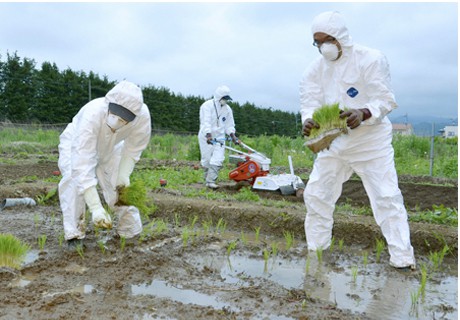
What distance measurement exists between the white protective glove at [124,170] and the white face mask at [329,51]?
2.08 meters

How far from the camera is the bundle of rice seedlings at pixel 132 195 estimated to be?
A: 4.56 metres

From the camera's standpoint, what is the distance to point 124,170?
4.71 metres

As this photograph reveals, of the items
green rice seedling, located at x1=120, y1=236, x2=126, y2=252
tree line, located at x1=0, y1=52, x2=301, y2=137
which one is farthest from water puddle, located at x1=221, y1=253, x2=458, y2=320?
tree line, located at x1=0, y1=52, x2=301, y2=137

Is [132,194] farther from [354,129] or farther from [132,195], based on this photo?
[354,129]

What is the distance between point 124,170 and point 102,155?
0.27 meters

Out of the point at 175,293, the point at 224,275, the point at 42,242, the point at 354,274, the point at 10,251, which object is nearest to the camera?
the point at 175,293

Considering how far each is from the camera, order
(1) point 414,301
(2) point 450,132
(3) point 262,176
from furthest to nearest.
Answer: (2) point 450,132, (3) point 262,176, (1) point 414,301

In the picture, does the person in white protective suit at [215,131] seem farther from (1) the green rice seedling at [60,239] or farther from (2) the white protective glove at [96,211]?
(2) the white protective glove at [96,211]

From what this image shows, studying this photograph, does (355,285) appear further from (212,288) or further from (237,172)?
(237,172)

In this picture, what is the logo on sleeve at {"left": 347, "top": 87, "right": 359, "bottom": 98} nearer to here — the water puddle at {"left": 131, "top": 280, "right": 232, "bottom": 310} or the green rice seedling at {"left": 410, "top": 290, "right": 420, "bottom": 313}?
the green rice seedling at {"left": 410, "top": 290, "right": 420, "bottom": 313}

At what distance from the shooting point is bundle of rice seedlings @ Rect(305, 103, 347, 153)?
4090 mm

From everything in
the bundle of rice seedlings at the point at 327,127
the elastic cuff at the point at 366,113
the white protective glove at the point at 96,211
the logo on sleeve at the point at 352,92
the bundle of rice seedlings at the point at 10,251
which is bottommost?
the bundle of rice seedlings at the point at 10,251

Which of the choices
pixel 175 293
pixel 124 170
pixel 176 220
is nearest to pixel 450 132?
pixel 176 220

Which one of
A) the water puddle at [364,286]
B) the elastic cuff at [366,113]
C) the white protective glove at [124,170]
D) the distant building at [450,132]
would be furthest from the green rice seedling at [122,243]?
the distant building at [450,132]
